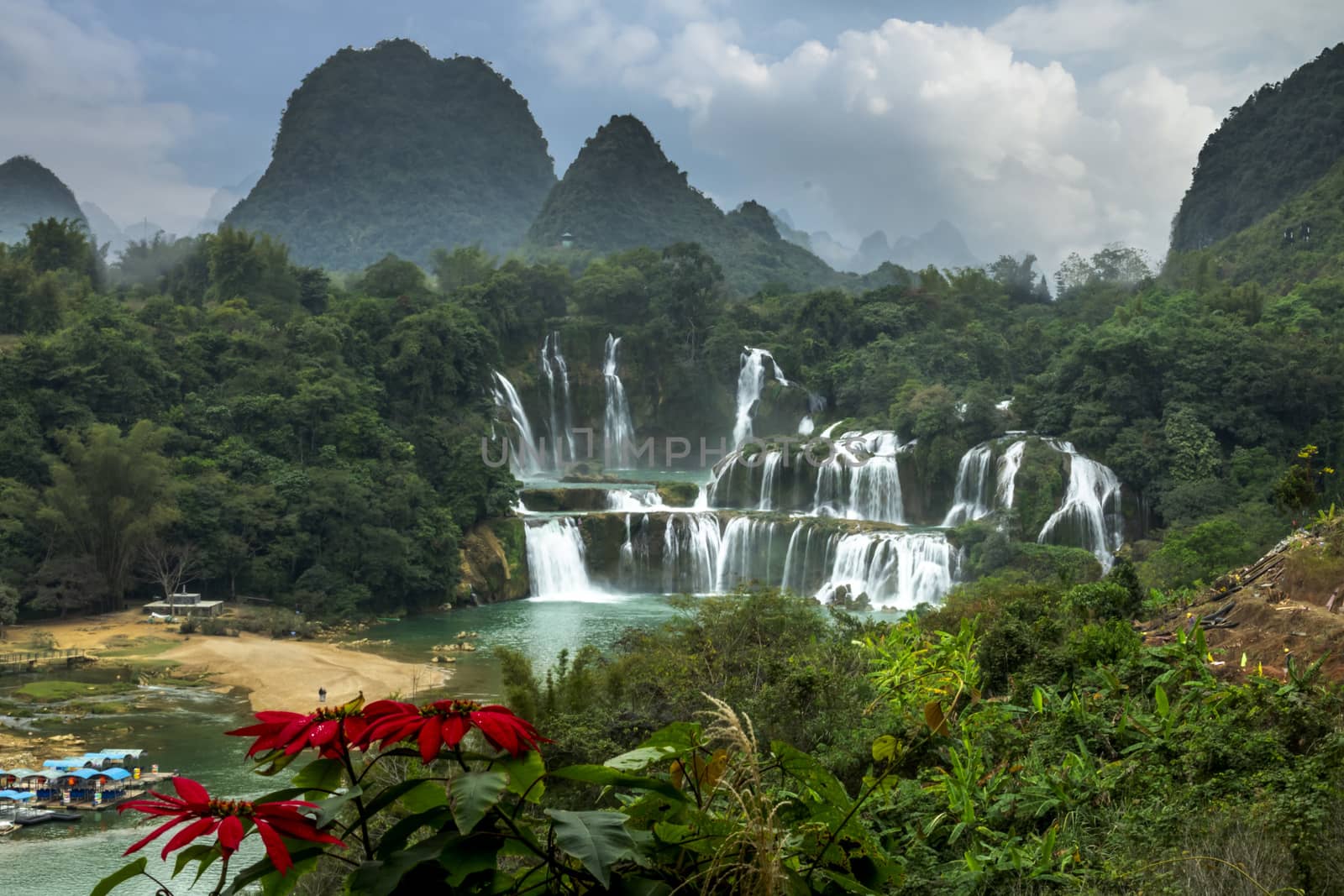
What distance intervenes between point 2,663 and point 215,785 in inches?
267

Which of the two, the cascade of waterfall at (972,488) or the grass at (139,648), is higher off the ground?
the cascade of waterfall at (972,488)

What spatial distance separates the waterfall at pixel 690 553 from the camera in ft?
74.0

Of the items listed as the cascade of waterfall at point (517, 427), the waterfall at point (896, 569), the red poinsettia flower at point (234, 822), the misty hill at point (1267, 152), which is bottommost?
the waterfall at point (896, 569)

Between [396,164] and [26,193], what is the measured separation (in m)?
20.9

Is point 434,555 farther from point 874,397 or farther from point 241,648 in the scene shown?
point 874,397

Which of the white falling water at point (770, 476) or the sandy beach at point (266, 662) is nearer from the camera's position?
the sandy beach at point (266, 662)

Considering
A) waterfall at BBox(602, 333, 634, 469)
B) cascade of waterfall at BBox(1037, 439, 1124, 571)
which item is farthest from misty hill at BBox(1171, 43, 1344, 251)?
waterfall at BBox(602, 333, 634, 469)

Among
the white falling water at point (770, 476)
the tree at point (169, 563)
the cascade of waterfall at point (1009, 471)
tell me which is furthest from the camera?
the white falling water at point (770, 476)

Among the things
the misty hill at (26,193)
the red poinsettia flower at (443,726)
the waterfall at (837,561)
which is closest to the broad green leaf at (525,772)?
the red poinsettia flower at (443,726)

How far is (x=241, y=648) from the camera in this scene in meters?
17.0

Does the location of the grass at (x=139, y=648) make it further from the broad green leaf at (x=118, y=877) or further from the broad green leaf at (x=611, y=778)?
the broad green leaf at (x=611, y=778)

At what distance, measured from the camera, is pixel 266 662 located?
1631 centimetres

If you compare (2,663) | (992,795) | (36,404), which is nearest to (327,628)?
(2,663)

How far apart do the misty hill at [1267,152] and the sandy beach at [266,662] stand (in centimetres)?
3623
